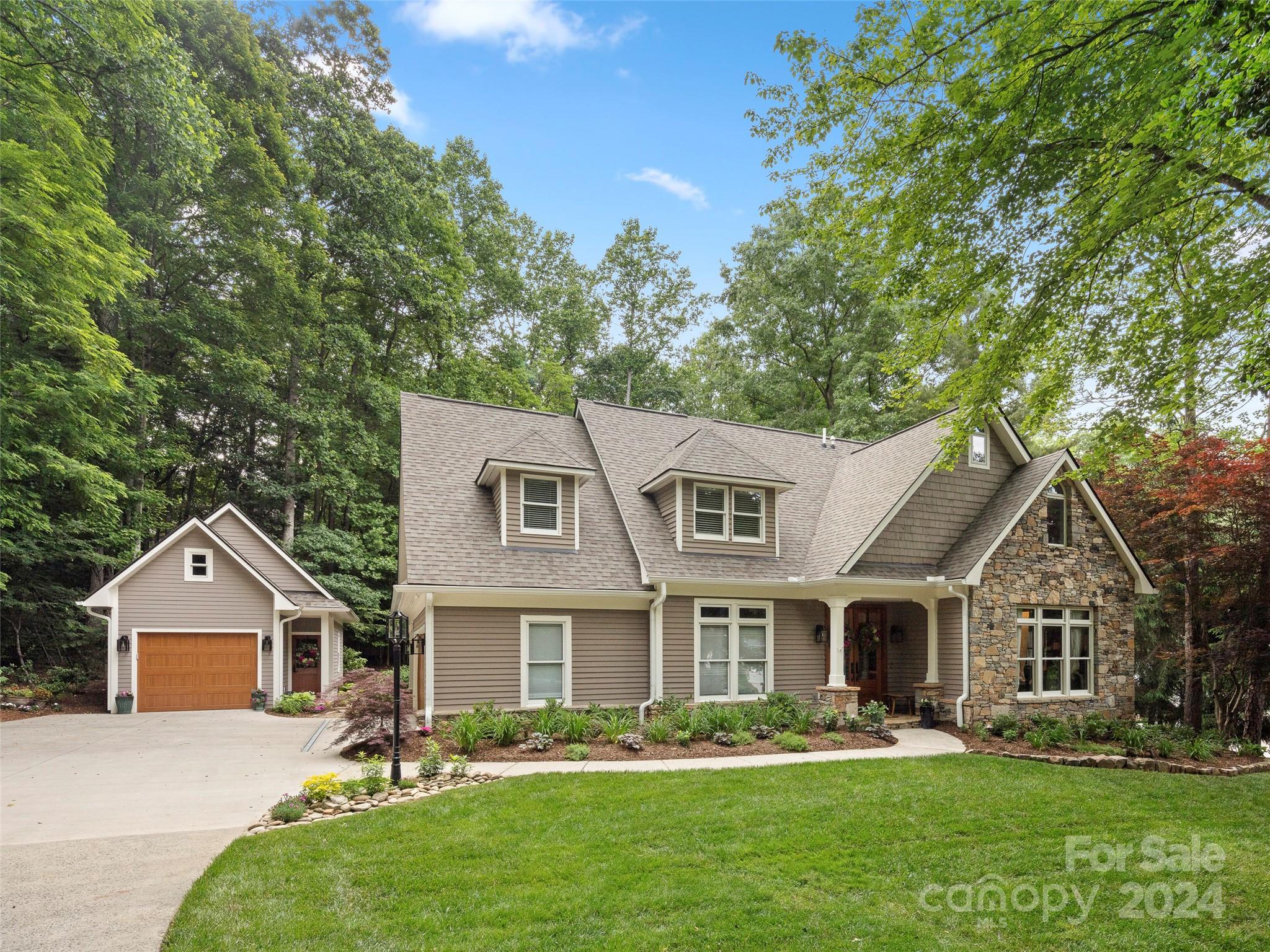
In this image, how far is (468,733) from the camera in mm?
9547

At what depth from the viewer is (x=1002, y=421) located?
44.2 ft

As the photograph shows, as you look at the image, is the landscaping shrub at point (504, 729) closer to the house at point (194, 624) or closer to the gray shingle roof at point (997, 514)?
the gray shingle roof at point (997, 514)

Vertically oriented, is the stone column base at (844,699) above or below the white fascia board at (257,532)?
below

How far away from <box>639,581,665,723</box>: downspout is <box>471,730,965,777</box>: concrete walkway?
2714 millimetres

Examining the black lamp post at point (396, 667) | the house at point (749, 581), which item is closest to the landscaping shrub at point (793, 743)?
the house at point (749, 581)

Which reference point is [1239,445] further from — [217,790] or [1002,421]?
[217,790]

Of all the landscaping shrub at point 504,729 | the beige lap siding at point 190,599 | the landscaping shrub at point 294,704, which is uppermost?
the beige lap siding at point 190,599

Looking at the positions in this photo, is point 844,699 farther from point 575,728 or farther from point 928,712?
point 575,728

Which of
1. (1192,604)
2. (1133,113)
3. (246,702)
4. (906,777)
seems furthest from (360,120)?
(1192,604)

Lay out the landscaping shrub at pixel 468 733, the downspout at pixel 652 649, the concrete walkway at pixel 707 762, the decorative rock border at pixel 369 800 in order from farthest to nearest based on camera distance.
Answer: the downspout at pixel 652 649, the landscaping shrub at pixel 468 733, the concrete walkway at pixel 707 762, the decorative rock border at pixel 369 800

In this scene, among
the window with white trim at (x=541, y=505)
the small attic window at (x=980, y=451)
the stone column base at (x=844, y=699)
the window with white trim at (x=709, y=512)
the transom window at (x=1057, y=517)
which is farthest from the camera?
the small attic window at (x=980, y=451)

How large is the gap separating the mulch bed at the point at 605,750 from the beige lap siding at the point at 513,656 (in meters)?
1.13

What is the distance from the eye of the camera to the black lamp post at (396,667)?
7.86 meters

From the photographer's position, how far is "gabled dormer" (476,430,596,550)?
12.5 m
